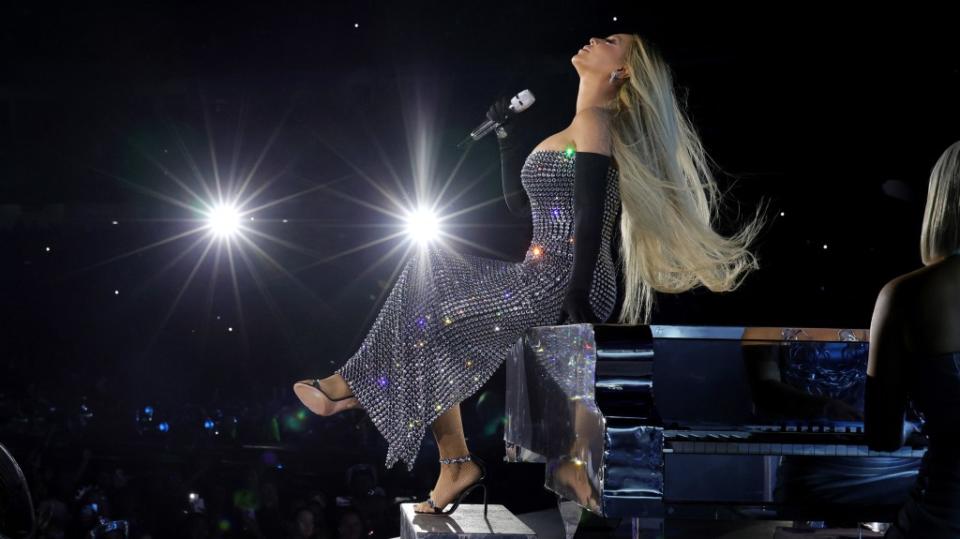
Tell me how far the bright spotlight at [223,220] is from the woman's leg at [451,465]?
483cm

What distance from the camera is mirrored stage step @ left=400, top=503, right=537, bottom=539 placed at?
6.84 ft

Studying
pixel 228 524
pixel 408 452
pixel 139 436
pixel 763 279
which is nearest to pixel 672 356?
pixel 408 452

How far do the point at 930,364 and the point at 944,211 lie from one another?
10.2 inches

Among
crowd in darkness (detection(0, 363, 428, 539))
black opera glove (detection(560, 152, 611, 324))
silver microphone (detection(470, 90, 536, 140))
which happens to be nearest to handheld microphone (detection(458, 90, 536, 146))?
silver microphone (detection(470, 90, 536, 140))

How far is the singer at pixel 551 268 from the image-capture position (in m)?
2.26

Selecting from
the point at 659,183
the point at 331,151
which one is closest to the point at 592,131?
the point at 659,183

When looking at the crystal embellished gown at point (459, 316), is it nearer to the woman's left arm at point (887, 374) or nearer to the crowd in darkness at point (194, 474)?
the woman's left arm at point (887, 374)

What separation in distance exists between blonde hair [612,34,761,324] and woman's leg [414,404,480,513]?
25.7 inches

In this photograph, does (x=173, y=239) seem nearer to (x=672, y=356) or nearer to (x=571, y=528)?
(x=571, y=528)

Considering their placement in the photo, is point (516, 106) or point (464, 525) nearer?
point (464, 525)

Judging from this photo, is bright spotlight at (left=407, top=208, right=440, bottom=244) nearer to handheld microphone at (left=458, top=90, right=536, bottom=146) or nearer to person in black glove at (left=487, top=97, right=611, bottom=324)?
handheld microphone at (left=458, top=90, right=536, bottom=146)

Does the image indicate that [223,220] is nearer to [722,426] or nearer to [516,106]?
[516,106]

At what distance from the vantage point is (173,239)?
716cm

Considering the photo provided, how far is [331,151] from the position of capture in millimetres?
6215
